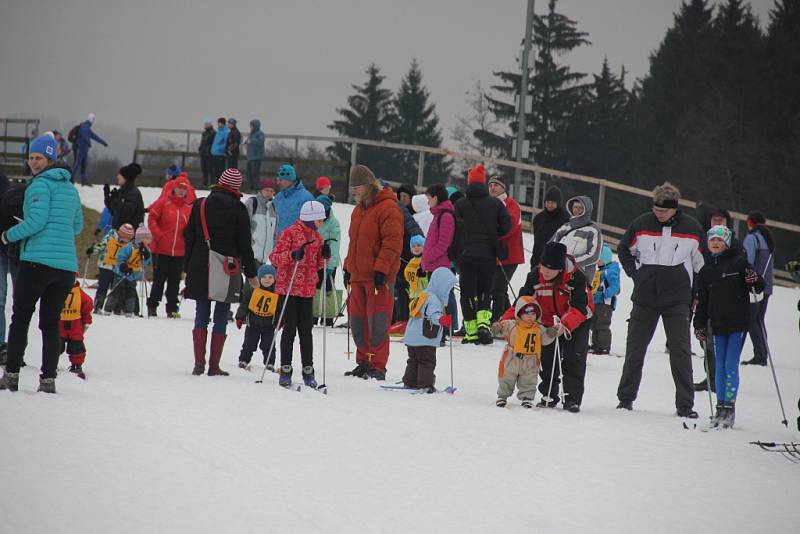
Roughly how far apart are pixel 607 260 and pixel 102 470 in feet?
29.8

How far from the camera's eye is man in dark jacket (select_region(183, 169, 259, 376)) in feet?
33.0

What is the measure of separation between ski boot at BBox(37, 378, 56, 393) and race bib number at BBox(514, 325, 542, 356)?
373 centimetres

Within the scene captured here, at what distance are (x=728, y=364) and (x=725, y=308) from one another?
1.59 ft

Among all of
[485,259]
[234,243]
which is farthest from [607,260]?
Answer: [234,243]

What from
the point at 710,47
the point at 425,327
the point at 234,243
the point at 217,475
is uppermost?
the point at 710,47

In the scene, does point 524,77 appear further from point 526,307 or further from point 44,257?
point 44,257

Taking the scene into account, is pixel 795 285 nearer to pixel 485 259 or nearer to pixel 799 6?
pixel 485 259

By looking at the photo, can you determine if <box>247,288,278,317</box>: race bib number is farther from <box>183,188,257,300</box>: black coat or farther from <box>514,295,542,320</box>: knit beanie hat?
<box>514,295,542,320</box>: knit beanie hat

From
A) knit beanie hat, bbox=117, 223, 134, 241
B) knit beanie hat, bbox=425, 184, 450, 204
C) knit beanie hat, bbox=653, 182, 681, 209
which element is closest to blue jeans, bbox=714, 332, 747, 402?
knit beanie hat, bbox=653, 182, 681, 209

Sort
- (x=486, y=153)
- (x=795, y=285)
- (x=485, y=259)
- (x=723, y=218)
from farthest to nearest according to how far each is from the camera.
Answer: (x=486, y=153)
(x=795, y=285)
(x=485, y=259)
(x=723, y=218)

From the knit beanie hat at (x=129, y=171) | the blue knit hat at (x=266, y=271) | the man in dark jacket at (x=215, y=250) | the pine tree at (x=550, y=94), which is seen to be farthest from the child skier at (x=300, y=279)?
the pine tree at (x=550, y=94)

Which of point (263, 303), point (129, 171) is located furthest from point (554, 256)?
point (129, 171)

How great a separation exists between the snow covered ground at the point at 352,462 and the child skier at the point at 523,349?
0.26m

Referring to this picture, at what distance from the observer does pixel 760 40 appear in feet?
164
